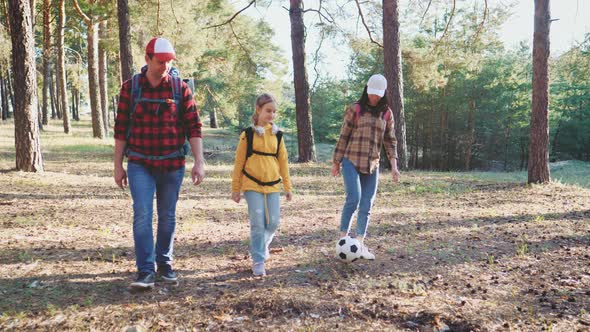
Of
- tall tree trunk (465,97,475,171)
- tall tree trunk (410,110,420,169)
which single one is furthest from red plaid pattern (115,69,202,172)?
tall tree trunk (410,110,420,169)

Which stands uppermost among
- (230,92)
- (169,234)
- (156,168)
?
(230,92)

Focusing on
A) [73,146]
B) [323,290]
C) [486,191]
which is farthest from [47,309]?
[73,146]

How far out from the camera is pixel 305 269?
15.8ft

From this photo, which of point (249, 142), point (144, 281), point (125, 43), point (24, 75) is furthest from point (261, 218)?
point (125, 43)

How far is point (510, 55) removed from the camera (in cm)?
3750

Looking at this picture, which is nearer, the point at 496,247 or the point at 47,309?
the point at 47,309

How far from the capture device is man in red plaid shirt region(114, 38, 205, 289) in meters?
3.81

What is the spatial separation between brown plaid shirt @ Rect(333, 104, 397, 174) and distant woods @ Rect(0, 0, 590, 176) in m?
7.47

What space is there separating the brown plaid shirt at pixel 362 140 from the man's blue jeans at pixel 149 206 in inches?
78.0

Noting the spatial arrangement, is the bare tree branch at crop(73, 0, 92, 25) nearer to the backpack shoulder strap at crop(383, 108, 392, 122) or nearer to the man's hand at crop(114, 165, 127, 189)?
the man's hand at crop(114, 165, 127, 189)

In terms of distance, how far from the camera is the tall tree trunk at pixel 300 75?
15.1 m

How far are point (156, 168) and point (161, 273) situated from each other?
1.13 meters

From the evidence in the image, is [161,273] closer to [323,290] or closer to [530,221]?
[323,290]

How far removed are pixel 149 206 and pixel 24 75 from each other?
7.59 metres
